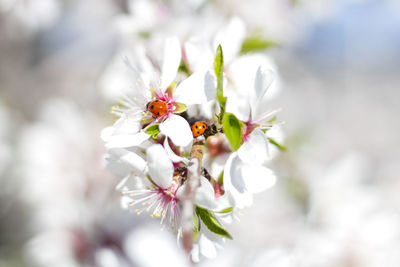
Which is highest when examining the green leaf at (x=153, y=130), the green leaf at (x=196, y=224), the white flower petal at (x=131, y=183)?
the green leaf at (x=153, y=130)

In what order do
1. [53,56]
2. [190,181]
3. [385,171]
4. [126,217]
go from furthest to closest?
1. [53,56]
2. [385,171]
3. [126,217]
4. [190,181]

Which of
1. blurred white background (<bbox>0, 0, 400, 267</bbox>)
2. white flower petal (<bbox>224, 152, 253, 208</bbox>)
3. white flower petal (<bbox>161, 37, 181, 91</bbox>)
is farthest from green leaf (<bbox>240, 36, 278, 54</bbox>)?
white flower petal (<bbox>224, 152, 253, 208</bbox>)

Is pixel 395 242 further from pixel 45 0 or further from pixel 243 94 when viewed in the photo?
pixel 45 0

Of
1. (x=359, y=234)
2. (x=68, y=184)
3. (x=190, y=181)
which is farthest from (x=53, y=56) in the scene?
(x=190, y=181)

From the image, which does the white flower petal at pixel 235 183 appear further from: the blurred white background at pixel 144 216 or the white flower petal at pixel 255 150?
the blurred white background at pixel 144 216

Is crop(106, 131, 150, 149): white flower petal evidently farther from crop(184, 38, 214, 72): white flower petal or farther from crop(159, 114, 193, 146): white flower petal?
crop(184, 38, 214, 72): white flower petal

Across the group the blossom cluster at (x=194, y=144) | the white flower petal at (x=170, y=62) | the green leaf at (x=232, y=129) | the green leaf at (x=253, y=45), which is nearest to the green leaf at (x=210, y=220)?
the blossom cluster at (x=194, y=144)
